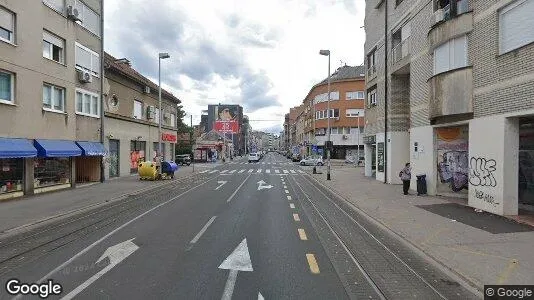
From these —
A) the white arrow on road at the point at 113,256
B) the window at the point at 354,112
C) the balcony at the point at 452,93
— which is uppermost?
the window at the point at 354,112

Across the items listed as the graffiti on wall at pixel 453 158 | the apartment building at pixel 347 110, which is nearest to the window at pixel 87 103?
the graffiti on wall at pixel 453 158

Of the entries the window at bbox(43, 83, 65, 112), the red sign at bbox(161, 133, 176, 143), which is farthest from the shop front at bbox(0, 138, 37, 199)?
the red sign at bbox(161, 133, 176, 143)

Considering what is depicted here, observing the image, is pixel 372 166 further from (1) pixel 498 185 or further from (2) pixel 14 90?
(2) pixel 14 90

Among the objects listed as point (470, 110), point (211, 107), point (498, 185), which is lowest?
point (498, 185)

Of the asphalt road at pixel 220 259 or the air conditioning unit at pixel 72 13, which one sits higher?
the air conditioning unit at pixel 72 13

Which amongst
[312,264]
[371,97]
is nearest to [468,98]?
[312,264]

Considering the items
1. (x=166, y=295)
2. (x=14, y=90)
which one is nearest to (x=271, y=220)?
(x=166, y=295)

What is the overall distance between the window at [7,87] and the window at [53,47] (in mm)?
3012

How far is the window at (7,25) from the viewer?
53.8ft

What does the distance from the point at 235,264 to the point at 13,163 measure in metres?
14.5

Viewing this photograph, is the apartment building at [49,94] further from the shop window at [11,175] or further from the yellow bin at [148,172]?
the yellow bin at [148,172]

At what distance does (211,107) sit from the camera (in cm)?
13738

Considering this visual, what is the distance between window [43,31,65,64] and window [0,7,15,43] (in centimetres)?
244

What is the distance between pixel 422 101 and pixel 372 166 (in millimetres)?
13258
